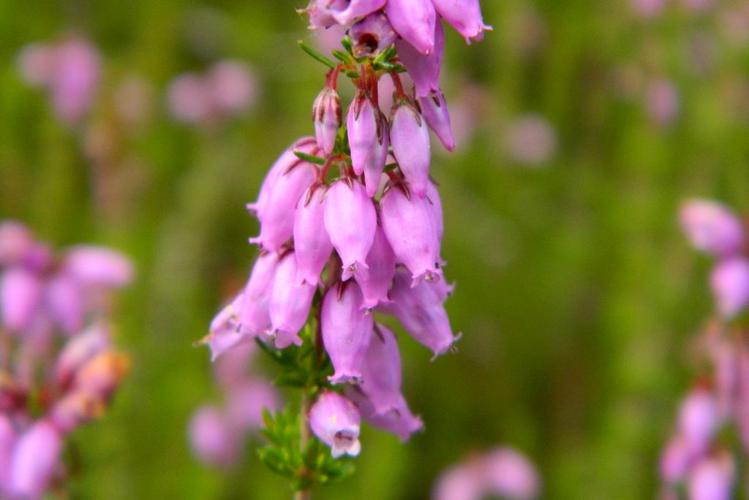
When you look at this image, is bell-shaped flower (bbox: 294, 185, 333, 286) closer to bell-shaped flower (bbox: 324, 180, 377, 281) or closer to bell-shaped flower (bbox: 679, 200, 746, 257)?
bell-shaped flower (bbox: 324, 180, 377, 281)

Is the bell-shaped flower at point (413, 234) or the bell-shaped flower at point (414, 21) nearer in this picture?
the bell-shaped flower at point (414, 21)

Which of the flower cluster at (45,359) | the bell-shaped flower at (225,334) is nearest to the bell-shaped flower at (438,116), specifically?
the bell-shaped flower at (225,334)

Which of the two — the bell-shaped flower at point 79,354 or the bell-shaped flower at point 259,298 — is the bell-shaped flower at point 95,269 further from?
the bell-shaped flower at point 259,298

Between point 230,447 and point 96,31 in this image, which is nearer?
point 230,447

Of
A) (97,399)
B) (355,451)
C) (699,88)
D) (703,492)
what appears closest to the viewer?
(355,451)

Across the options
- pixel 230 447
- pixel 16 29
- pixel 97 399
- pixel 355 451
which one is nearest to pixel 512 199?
pixel 230 447

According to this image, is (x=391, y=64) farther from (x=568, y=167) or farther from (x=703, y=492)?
(x=568, y=167)

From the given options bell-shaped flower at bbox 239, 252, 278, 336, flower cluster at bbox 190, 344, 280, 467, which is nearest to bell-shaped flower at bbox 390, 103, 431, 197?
bell-shaped flower at bbox 239, 252, 278, 336
